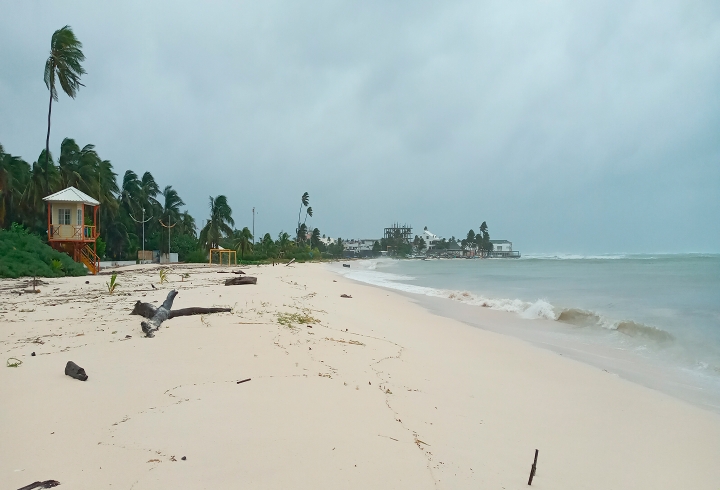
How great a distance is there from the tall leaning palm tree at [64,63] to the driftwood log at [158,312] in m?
22.2

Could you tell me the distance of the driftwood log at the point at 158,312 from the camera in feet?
16.6

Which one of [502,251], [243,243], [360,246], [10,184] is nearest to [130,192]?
[243,243]

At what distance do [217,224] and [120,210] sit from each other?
9749mm

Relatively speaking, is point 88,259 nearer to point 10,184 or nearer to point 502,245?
point 10,184

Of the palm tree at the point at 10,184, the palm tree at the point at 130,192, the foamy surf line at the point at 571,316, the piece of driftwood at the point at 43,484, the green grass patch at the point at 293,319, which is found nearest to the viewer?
the piece of driftwood at the point at 43,484

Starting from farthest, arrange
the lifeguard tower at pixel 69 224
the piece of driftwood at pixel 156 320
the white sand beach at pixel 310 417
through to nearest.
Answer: the lifeguard tower at pixel 69 224 → the piece of driftwood at pixel 156 320 → the white sand beach at pixel 310 417

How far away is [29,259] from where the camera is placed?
52.1 feet

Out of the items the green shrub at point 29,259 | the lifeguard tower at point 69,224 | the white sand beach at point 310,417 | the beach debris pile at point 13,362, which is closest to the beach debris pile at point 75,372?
the white sand beach at point 310,417

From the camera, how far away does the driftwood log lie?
5070mm

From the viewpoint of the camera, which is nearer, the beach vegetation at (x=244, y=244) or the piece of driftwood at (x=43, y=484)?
the piece of driftwood at (x=43, y=484)

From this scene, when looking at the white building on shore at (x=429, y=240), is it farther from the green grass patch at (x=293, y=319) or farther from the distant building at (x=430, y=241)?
the green grass patch at (x=293, y=319)

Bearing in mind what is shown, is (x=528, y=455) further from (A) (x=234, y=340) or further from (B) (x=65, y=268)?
(B) (x=65, y=268)

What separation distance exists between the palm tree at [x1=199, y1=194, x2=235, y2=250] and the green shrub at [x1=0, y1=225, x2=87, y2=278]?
25891 millimetres

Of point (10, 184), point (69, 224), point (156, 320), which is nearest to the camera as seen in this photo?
point (156, 320)
